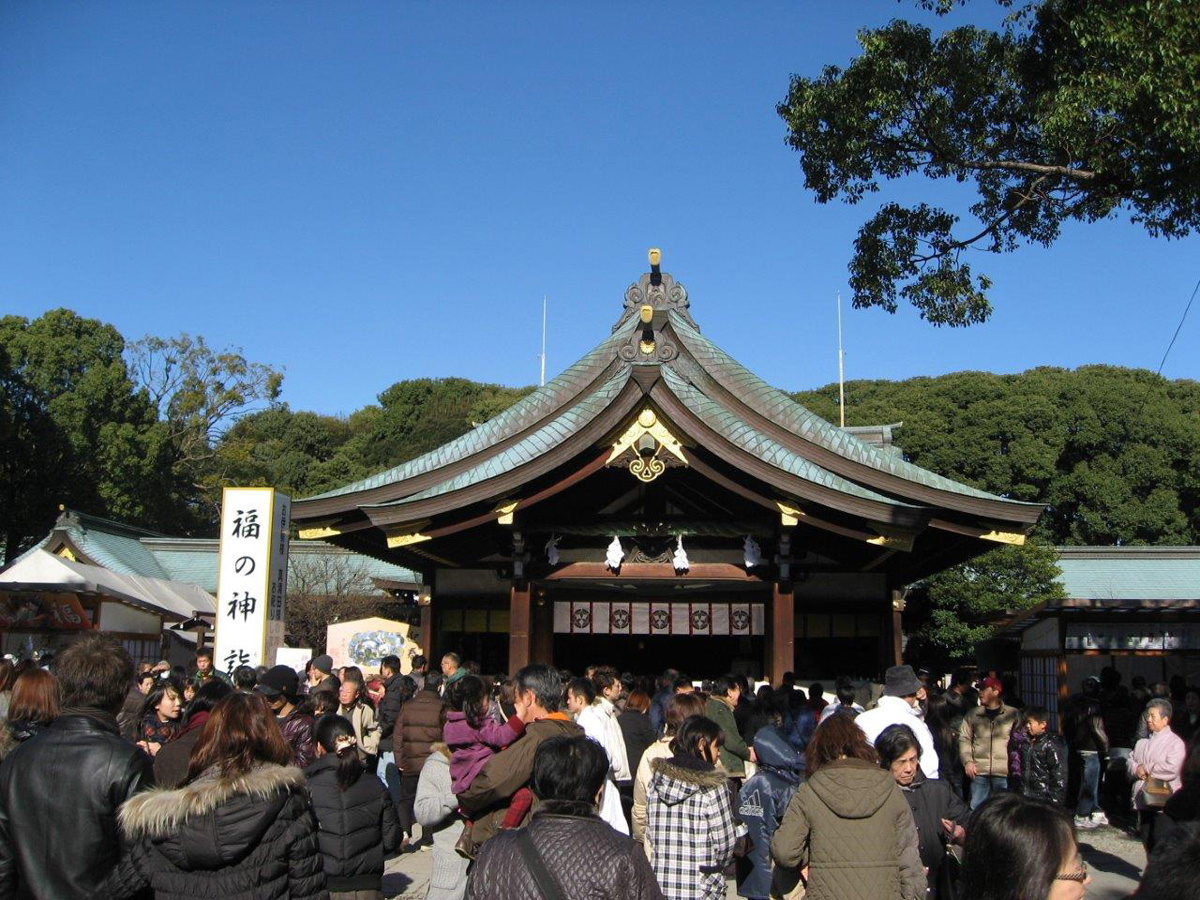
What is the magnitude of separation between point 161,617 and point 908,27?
14996 mm

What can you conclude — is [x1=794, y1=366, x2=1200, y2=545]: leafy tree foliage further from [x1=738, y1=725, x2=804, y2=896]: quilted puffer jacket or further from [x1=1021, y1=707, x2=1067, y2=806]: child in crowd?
[x1=738, y1=725, x2=804, y2=896]: quilted puffer jacket

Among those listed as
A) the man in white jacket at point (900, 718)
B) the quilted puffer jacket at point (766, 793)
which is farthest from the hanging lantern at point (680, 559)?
the quilted puffer jacket at point (766, 793)

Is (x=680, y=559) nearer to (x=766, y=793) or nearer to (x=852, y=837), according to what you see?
(x=766, y=793)

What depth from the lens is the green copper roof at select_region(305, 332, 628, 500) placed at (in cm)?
1587

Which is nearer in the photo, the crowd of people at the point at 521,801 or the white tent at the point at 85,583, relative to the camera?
the crowd of people at the point at 521,801

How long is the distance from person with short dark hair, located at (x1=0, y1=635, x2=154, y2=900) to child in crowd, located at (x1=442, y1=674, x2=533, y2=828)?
6.51 ft

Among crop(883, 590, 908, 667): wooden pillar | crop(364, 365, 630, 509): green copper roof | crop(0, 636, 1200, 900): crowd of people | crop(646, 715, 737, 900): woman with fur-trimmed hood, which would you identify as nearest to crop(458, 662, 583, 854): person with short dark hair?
crop(0, 636, 1200, 900): crowd of people

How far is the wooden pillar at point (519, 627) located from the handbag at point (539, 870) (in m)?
10.9

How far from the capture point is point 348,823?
4.94m

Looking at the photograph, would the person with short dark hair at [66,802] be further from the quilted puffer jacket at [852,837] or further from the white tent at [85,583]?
the white tent at [85,583]

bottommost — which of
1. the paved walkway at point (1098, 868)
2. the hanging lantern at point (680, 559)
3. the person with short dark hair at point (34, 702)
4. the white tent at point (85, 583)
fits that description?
the paved walkway at point (1098, 868)

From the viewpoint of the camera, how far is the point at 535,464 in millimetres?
13422

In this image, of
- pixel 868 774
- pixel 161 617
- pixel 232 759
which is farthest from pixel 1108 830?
pixel 161 617

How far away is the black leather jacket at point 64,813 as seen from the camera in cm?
369
